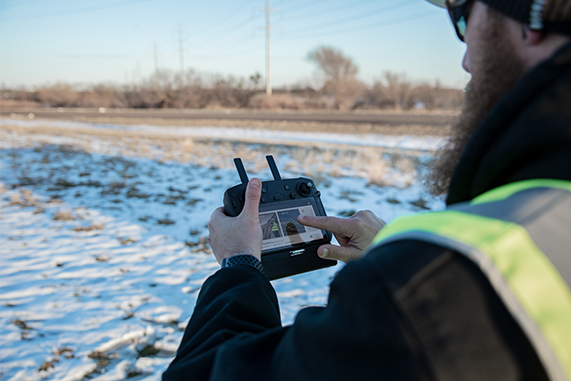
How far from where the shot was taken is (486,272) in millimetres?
436

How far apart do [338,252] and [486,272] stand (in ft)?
3.43

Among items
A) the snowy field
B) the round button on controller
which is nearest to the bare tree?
the snowy field

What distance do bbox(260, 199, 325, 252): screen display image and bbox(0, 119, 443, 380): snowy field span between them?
1.27 meters

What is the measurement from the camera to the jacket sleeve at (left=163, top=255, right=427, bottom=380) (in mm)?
472

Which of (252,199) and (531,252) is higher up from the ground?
(531,252)

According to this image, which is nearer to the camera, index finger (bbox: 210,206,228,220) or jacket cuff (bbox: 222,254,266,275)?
jacket cuff (bbox: 222,254,266,275)

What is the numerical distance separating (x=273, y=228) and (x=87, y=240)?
3213 millimetres

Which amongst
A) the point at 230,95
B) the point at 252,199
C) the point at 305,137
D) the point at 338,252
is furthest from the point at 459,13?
the point at 230,95

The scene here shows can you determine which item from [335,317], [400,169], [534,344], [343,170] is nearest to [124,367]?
[335,317]

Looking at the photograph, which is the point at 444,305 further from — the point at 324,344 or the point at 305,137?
the point at 305,137

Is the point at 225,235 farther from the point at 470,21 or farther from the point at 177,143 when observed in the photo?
the point at 177,143

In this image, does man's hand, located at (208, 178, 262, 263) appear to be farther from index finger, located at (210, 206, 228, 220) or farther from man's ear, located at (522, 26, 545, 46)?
man's ear, located at (522, 26, 545, 46)

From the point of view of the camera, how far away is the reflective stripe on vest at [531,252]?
41cm

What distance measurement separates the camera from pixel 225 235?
1.18m
